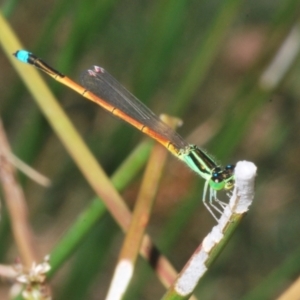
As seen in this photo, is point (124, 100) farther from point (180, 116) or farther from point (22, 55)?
point (22, 55)

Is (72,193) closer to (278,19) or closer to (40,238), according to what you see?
(40,238)

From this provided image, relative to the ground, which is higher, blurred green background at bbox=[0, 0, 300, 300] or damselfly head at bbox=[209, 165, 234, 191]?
blurred green background at bbox=[0, 0, 300, 300]

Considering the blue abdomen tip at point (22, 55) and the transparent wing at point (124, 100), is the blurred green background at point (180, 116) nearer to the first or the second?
the transparent wing at point (124, 100)

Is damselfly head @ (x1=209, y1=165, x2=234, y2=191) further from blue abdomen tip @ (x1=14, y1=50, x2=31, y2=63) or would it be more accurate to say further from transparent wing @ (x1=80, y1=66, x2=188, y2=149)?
blue abdomen tip @ (x1=14, y1=50, x2=31, y2=63)

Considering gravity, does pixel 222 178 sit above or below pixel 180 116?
below

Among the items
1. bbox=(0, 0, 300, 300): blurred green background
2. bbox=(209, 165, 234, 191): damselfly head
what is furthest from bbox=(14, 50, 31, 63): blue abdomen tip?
bbox=(209, 165, 234, 191): damselfly head

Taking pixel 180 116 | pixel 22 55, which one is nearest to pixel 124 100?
pixel 180 116

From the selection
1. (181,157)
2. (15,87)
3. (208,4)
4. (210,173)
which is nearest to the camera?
(210,173)

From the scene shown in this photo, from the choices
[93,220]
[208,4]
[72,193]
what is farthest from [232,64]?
[93,220]
